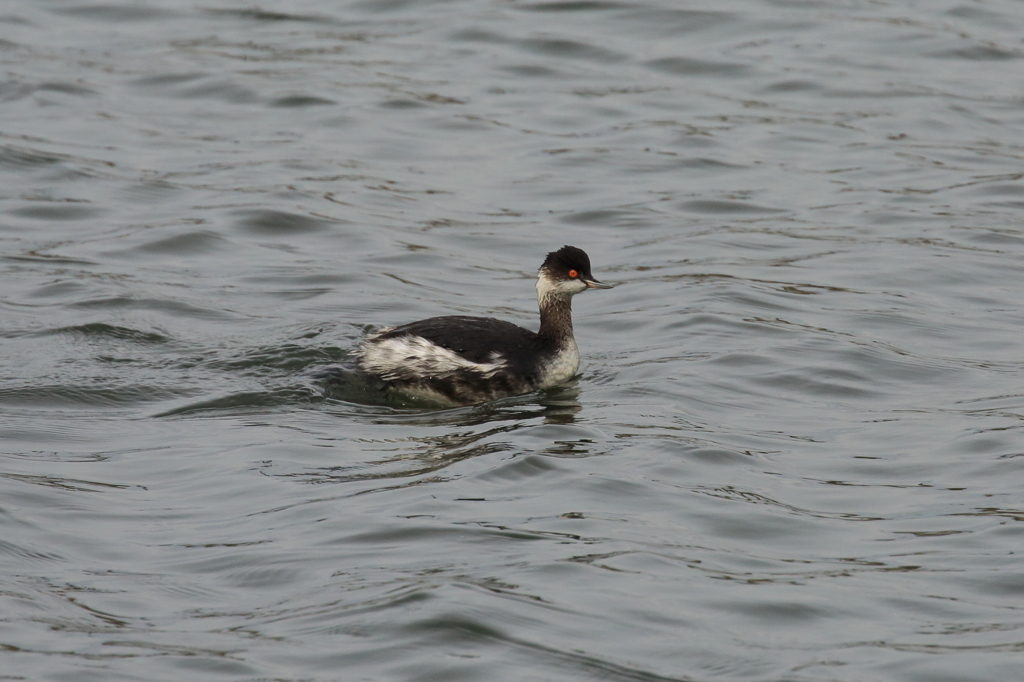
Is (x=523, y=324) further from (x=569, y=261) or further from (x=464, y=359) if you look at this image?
(x=464, y=359)

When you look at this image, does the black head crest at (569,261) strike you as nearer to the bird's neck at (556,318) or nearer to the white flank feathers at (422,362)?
the bird's neck at (556,318)

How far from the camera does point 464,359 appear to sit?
9.20m

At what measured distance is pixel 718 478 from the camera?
783 centimetres

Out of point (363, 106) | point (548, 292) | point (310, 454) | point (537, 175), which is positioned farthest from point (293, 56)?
point (310, 454)

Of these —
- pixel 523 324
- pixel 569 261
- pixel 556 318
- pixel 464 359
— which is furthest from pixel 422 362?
pixel 523 324

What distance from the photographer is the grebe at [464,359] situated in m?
9.21

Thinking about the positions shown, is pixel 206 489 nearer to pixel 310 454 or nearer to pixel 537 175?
pixel 310 454

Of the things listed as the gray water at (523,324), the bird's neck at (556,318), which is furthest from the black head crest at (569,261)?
the gray water at (523,324)

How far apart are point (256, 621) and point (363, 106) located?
11546mm

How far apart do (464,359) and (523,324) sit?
1.99 meters

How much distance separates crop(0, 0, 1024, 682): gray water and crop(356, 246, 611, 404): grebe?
16 cm

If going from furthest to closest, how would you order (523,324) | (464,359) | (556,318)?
(523,324) < (556,318) < (464,359)

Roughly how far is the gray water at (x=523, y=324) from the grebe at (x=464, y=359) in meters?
0.16

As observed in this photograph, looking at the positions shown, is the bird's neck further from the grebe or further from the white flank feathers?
the white flank feathers
